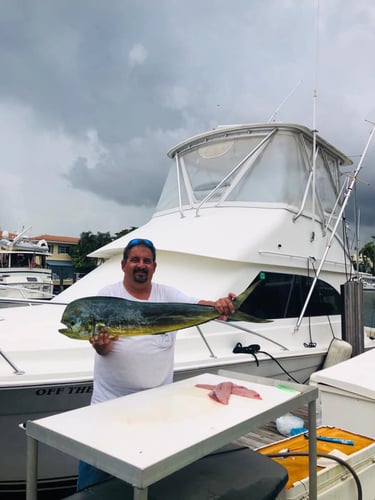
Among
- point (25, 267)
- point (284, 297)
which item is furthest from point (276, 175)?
point (25, 267)

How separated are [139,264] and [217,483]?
3.57ft

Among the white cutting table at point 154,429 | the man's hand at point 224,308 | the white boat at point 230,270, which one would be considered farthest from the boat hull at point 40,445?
the man's hand at point 224,308

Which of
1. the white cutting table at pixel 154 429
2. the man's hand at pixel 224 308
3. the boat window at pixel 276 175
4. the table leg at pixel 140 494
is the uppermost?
the boat window at pixel 276 175

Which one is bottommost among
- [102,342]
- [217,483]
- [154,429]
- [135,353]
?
[217,483]

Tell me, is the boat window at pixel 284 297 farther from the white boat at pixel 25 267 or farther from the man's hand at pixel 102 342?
the white boat at pixel 25 267

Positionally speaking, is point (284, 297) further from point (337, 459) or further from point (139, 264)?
point (139, 264)

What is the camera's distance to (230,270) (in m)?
4.82

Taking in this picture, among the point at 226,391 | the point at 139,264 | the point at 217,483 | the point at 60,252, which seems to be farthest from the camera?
the point at 60,252

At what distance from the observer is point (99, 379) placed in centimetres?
221

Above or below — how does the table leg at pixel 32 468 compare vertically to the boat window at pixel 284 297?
below

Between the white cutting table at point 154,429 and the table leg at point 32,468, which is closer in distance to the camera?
the white cutting table at point 154,429

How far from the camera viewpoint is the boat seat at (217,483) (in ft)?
5.44

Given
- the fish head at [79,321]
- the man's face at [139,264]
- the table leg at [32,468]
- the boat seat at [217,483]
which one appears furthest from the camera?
the man's face at [139,264]

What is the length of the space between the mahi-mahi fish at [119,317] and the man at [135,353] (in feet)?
0.65
